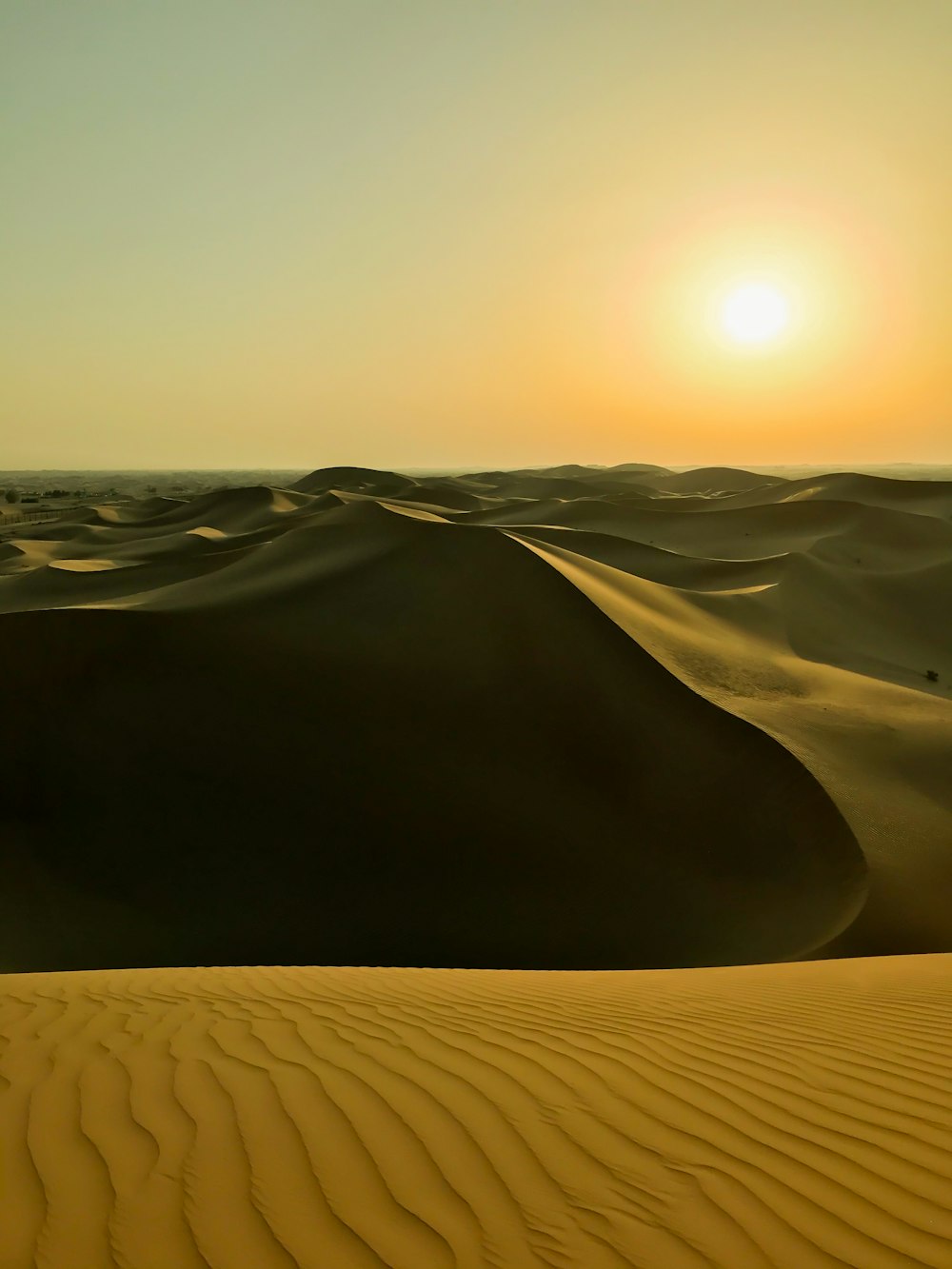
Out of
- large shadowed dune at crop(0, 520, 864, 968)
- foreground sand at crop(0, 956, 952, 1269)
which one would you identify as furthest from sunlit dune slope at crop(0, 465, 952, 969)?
foreground sand at crop(0, 956, 952, 1269)

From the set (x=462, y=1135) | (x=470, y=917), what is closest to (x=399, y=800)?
(x=470, y=917)

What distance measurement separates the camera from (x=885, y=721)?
496 inches

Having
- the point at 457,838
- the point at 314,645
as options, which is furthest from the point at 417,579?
the point at 457,838

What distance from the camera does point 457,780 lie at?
34.0ft

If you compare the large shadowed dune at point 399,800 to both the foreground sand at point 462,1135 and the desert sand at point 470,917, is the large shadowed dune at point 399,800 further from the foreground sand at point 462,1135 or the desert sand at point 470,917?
the foreground sand at point 462,1135

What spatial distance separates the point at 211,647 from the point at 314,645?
1516mm

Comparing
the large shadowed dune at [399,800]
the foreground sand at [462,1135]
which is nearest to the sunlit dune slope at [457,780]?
the large shadowed dune at [399,800]

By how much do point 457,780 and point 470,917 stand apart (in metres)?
2.02

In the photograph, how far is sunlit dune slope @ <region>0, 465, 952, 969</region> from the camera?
845cm

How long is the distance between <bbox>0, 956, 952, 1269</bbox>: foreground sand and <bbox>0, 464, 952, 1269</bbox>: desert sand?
15 millimetres

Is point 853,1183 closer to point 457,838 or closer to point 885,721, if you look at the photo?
point 457,838

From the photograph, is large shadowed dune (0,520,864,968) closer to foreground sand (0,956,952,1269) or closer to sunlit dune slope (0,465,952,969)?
sunlit dune slope (0,465,952,969)

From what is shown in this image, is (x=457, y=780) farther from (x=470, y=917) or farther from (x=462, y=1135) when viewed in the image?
(x=462, y=1135)

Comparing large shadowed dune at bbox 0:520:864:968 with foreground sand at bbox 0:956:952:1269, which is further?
large shadowed dune at bbox 0:520:864:968
